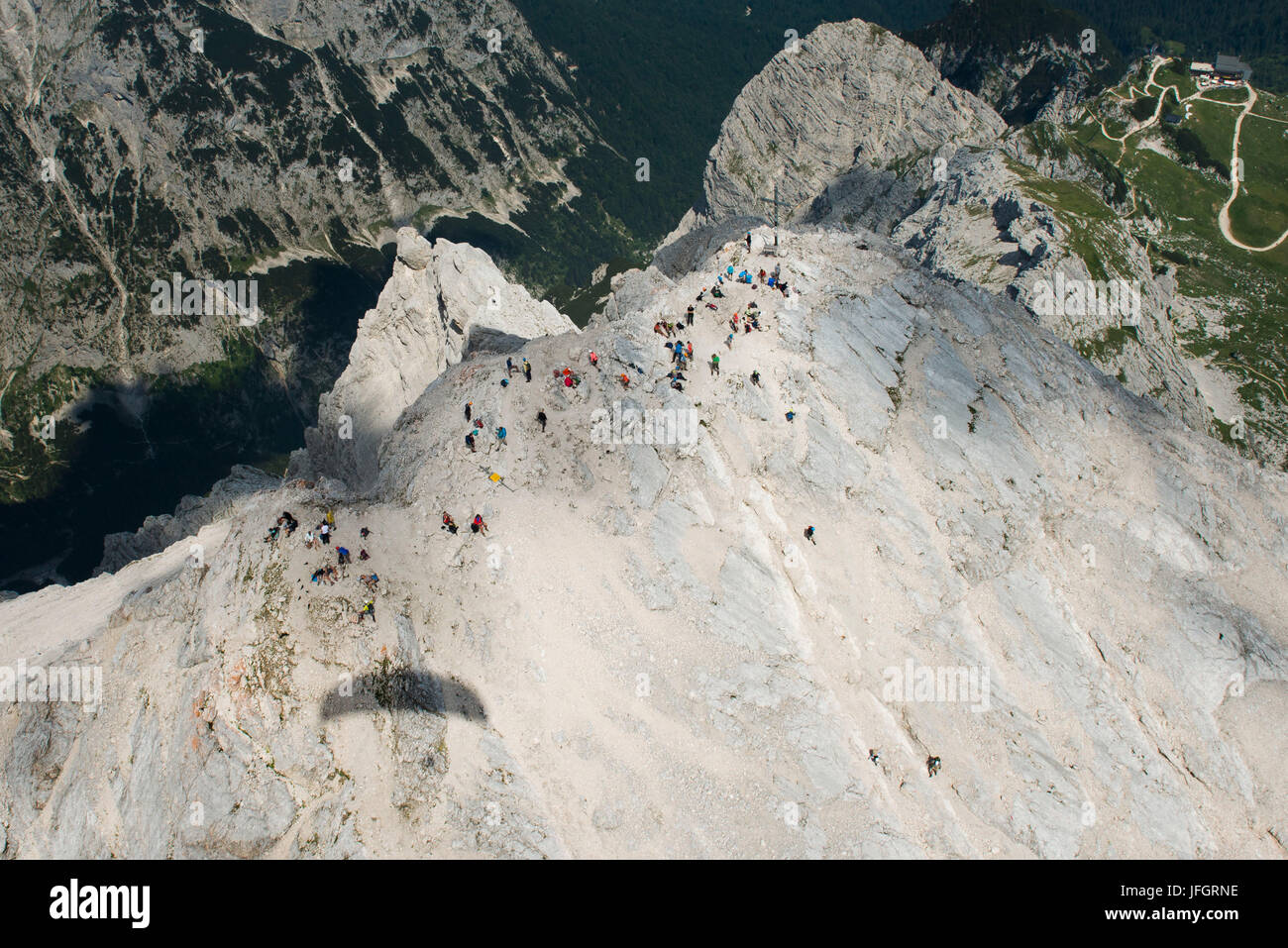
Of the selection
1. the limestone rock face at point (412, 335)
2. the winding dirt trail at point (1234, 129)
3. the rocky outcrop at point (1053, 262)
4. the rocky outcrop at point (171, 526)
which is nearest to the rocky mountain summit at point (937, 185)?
the rocky outcrop at point (1053, 262)

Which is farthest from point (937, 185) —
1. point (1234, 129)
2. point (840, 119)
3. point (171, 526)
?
point (171, 526)

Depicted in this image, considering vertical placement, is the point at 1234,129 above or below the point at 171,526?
above

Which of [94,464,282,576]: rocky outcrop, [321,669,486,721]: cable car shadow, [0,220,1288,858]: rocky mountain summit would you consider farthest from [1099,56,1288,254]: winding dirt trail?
[94,464,282,576]: rocky outcrop

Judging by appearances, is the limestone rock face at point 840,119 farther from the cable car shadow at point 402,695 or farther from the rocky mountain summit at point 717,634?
the cable car shadow at point 402,695

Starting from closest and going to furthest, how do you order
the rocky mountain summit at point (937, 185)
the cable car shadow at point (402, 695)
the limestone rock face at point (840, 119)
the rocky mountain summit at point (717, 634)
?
the rocky mountain summit at point (717, 634) < the cable car shadow at point (402, 695) < the rocky mountain summit at point (937, 185) < the limestone rock face at point (840, 119)

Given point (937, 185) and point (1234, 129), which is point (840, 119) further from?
point (1234, 129)

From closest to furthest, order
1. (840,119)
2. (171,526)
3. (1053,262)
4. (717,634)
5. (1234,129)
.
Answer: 1. (717,634)
2. (171,526)
3. (1053,262)
4. (1234,129)
5. (840,119)
